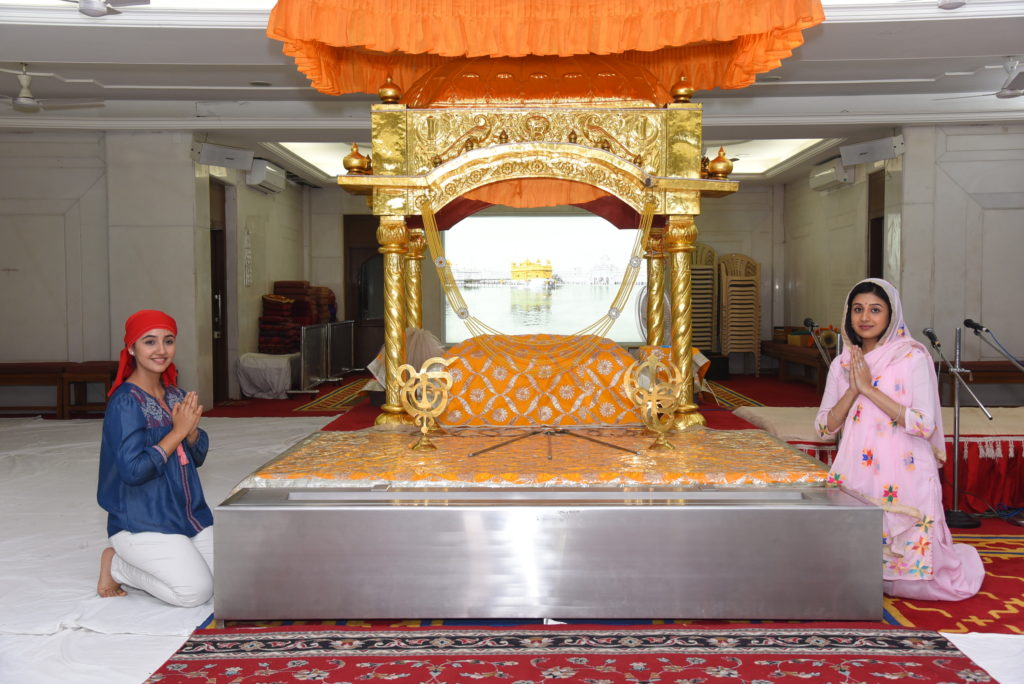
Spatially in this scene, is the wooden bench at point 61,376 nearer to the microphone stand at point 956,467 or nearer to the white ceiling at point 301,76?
the white ceiling at point 301,76

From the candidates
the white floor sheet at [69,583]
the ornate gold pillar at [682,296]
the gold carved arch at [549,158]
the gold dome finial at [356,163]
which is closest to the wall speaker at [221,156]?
the white floor sheet at [69,583]

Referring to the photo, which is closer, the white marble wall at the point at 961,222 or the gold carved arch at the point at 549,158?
the gold carved arch at the point at 549,158

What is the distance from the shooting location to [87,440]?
23.3ft

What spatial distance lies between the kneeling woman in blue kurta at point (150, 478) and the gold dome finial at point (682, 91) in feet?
8.68

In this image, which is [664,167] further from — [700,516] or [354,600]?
[354,600]

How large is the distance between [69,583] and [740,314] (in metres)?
10.7

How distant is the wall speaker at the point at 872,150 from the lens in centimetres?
852

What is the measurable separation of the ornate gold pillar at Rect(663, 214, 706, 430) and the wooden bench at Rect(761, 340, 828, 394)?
21.0 ft

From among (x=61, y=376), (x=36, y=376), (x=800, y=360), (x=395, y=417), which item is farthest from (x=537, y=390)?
(x=800, y=360)

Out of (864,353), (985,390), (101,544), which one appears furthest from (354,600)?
(985,390)

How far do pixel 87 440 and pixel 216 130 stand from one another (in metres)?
3.40

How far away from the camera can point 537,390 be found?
4.35m

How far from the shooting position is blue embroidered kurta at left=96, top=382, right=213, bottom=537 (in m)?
3.02

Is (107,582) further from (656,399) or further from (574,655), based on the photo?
(656,399)
